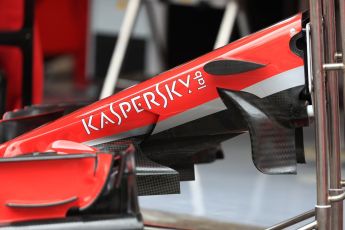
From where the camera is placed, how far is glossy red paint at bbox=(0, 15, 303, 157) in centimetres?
139

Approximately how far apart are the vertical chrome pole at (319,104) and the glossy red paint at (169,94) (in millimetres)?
98

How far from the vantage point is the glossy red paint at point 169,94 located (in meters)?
1.39

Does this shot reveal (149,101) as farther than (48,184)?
Yes

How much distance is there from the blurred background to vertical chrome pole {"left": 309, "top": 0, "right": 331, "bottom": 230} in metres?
0.54

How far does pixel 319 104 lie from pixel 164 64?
125 inches

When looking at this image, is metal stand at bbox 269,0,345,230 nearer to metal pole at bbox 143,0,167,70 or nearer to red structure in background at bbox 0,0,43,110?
red structure in background at bbox 0,0,43,110

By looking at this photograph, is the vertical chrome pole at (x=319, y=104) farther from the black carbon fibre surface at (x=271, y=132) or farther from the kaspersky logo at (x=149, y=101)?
the kaspersky logo at (x=149, y=101)

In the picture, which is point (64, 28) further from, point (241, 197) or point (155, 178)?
point (155, 178)

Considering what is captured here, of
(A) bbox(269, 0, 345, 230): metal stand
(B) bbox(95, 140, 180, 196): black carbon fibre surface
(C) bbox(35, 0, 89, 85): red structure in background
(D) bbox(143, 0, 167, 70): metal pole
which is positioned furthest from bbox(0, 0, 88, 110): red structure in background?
(A) bbox(269, 0, 345, 230): metal stand

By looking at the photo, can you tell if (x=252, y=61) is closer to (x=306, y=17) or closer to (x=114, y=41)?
(x=306, y=17)

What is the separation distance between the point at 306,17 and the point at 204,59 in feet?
0.65

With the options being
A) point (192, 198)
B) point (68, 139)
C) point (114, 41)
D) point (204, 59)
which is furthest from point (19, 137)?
point (114, 41)

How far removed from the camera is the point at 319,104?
1267 mm

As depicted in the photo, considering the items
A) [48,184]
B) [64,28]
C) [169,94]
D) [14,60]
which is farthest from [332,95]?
[64,28]
